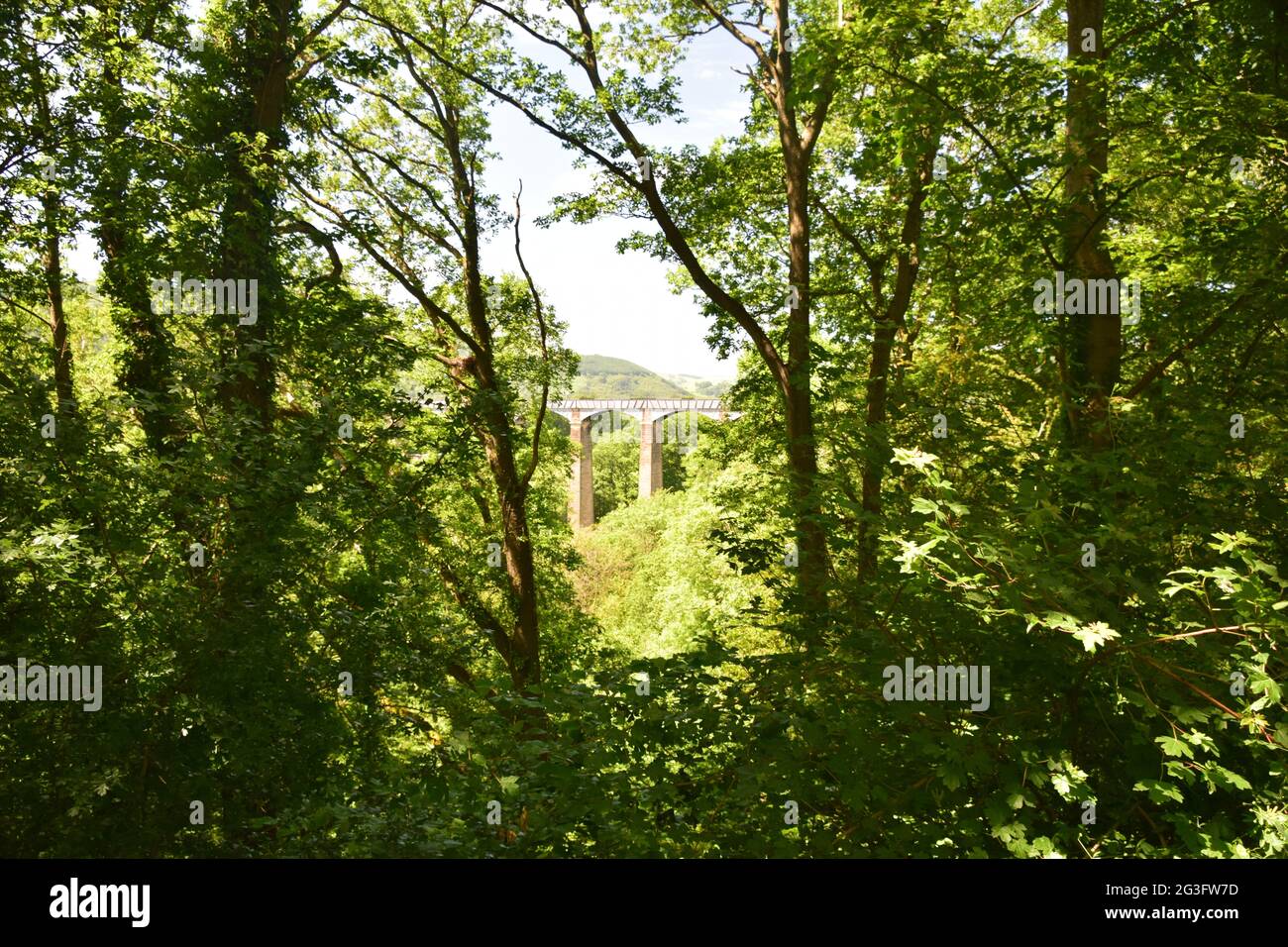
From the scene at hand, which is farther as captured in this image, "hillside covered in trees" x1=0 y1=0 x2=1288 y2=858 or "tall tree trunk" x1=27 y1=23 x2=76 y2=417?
"tall tree trunk" x1=27 y1=23 x2=76 y2=417

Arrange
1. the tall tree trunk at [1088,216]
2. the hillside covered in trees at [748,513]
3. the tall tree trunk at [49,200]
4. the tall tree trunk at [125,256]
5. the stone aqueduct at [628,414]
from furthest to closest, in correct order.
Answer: the stone aqueduct at [628,414]
the tall tree trunk at [125,256]
the tall tree trunk at [49,200]
the tall tree trunk at [1088,216]
the hillside covered in trees at [748,513]

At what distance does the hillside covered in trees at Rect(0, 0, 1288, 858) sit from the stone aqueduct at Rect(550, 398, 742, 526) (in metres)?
34.3

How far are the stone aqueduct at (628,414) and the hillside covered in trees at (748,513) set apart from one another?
113 feet

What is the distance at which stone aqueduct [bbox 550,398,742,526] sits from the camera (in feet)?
147

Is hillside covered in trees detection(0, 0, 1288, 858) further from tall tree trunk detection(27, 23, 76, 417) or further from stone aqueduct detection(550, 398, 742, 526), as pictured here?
stone aqueduct detection(550, 398, 742, 526)

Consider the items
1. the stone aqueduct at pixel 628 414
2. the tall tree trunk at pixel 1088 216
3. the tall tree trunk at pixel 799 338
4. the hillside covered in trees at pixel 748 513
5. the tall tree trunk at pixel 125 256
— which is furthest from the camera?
the stone aqueduct at pixel 628 414

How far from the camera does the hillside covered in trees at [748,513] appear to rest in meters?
3.76

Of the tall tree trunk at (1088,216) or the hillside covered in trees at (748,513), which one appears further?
the tall tree trunk at (1088,216)

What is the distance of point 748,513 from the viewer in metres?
9.27

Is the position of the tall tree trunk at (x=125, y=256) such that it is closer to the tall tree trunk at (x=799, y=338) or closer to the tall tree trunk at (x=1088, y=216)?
the tall tree trunk at (x=799, y=338)

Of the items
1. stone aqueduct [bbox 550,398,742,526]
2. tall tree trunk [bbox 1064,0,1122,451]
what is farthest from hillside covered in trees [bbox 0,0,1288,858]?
stone aqueduct [bbox 550,398,742,526]

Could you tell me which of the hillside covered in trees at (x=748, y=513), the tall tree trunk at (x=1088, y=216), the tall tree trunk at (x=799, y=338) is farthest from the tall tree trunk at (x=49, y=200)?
the tall tree trunk at (x=1088, y=216)
